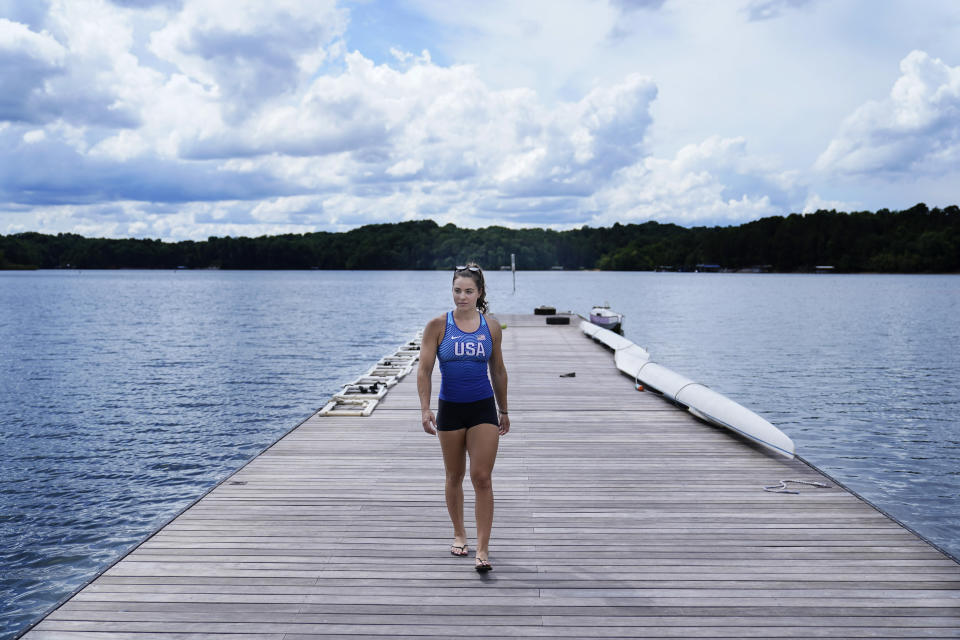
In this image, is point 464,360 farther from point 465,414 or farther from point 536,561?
point 536,561

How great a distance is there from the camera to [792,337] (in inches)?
1465

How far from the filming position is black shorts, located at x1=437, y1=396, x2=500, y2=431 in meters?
4.75

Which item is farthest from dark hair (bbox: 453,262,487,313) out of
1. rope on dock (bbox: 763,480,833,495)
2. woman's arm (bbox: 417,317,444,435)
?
rope on dock (bbox: 763,480,833,495)

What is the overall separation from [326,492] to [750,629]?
14.6ft

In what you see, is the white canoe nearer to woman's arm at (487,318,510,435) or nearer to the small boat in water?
woman's arm at (487,318,510,435)

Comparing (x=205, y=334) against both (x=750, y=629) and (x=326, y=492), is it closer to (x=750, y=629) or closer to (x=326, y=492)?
(x=326, y=492)

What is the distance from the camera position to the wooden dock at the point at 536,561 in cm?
439

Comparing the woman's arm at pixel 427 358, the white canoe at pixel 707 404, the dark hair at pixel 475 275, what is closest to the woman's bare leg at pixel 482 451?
the woman's arm at pixel 427 358

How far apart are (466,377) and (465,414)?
0.89 ft

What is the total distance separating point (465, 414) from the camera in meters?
4.77

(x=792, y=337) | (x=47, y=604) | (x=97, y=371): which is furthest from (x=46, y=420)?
(x=792, y=337)

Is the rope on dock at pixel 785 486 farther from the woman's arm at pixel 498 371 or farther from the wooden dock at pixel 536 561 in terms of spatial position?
the woman's arm at pixel 498 371

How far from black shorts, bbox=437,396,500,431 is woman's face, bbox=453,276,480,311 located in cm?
69

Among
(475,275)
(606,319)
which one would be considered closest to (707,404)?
(475,275)
